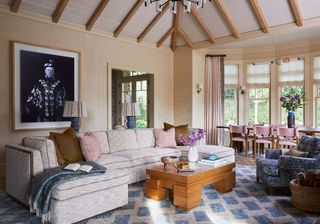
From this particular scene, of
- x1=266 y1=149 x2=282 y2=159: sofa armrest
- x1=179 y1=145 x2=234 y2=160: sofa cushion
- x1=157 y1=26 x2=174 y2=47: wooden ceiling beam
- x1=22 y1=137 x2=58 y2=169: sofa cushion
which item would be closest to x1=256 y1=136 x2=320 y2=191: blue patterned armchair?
x1=266 y1=149 x2=282 y2=159: sofa armrest

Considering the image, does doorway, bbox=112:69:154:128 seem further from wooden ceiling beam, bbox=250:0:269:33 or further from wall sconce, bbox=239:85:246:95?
wooden ceiling beam, bbox=250:0:269:33

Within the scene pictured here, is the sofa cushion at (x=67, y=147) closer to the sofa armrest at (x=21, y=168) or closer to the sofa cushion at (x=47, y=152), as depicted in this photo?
the sofa cushion at (x=47, y=152)

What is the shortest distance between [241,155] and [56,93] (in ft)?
15.3

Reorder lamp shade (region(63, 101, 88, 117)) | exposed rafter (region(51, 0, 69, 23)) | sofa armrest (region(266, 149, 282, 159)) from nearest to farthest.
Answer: sofa armrest (region(266, 149, 282, 159)) < lamp shade (region(63, 101, 88, 117)) < exposed rafter (region(51, 0, 69, 23))

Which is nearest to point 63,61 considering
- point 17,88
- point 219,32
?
point 17,88

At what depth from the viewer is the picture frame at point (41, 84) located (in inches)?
192

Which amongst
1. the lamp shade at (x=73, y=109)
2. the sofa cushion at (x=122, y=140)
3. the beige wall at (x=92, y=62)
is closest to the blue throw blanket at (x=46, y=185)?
the sofa cushion at (x=122, y=140)

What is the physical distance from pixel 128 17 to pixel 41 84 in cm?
233

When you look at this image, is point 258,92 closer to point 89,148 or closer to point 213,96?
point 213,96

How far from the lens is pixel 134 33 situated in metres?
6.70

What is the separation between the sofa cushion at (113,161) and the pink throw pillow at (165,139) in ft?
3.87

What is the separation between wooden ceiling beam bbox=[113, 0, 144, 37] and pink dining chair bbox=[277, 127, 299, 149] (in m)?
4.09

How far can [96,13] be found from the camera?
5.55m

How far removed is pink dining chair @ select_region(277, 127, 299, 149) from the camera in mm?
5988
